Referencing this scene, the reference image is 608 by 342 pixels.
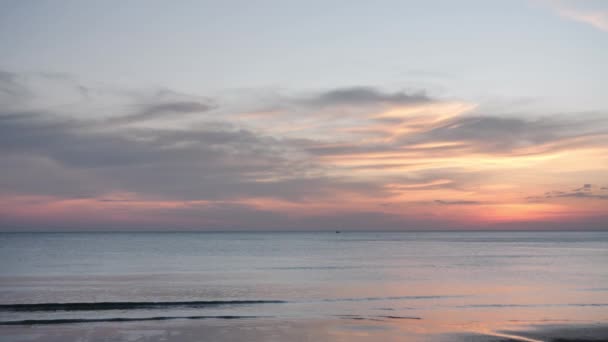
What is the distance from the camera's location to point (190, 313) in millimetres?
25625

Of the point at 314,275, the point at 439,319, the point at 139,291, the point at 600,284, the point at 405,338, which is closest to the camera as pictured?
the point at 405,338

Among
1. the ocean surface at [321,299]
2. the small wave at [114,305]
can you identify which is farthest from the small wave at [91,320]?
the small wave at [114,305]


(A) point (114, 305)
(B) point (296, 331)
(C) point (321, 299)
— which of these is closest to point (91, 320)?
(A) point (114, 305)

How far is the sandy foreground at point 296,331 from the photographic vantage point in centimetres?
1947

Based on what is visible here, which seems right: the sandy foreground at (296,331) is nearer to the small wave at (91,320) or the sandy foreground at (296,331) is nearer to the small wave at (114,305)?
the small wave at (91,320)

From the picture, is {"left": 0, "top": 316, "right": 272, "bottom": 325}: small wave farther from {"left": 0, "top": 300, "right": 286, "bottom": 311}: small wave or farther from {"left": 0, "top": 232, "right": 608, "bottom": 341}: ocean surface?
{"left": 0, "top": 300, "right": 286, "bottom": 311}: small wave

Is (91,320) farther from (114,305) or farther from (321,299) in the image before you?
(321,299)

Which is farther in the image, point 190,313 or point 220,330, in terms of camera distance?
point 190,313

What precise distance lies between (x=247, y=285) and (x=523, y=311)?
62.4ft

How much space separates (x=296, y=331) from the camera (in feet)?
67.5

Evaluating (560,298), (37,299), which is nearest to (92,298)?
(37,299)

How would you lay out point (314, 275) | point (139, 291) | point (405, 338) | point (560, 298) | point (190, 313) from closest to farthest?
point (405, 338) < point (190, 313) < point (560, 298) < point (139, 291) < point (314, 275)

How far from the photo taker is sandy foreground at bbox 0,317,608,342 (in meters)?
19.5

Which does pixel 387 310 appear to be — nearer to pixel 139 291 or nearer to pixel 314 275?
pixel 139 291
